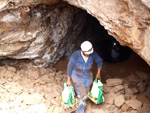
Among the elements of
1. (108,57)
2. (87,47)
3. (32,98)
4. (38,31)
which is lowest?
(108,57)

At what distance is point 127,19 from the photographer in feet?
10.6

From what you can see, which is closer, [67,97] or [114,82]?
[67,97]

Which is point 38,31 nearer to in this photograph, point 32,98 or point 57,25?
point 57,25

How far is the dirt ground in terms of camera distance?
5.57m

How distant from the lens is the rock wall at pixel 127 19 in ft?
9.84

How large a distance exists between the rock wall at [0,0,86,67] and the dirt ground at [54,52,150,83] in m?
0.30

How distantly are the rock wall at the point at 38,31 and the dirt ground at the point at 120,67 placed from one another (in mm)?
300

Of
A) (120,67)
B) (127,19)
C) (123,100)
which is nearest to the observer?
(127,19)

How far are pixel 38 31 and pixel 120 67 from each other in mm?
2789

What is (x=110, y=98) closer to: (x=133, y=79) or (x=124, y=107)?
(x=124, y=107)

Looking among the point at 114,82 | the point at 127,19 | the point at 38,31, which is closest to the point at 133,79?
the point at 114,82

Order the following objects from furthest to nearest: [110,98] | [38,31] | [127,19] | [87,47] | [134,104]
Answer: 1. [38,31]
2. [110,98]
3. [134,104]
4. [87,47]
5. [127,19]

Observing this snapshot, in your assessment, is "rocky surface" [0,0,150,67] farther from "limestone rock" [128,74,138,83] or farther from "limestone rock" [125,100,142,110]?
"limestone rock" [128,74,138,83]

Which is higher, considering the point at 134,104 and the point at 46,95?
the point at 46,95
